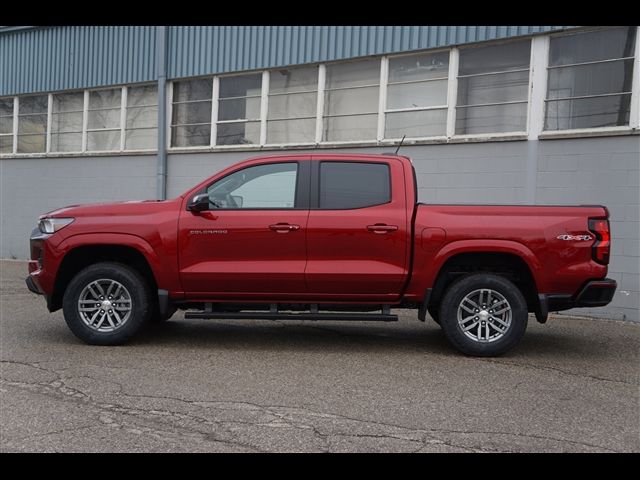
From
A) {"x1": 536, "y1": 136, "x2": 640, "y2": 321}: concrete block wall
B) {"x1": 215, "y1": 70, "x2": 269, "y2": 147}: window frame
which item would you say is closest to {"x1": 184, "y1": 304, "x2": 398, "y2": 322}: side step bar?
{"x1": 536, "y1": 136, "x2": 640, "y2": 321}: concrete block wall

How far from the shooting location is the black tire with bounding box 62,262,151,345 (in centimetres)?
629

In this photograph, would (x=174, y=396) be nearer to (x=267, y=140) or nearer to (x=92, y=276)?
(x=92, y=276)

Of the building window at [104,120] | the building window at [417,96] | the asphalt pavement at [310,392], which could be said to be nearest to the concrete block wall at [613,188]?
the asphalt pavement at [310,392]

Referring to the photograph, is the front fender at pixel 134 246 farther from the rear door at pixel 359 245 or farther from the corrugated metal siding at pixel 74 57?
the corrugated metal siding at pixel 74 57

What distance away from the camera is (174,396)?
4.72 meters

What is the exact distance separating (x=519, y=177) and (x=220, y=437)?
7.35m

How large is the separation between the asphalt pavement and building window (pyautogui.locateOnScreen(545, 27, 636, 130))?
356 centimetres

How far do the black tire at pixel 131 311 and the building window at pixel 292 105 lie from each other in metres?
6.49

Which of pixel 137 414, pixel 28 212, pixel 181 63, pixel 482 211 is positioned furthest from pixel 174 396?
pixel 28 212

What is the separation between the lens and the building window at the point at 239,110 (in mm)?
12922

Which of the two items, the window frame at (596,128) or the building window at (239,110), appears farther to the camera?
the building window at (239,110)

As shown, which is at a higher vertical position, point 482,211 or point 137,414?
point 482,211

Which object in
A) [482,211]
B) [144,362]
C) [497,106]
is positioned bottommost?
[144,362]

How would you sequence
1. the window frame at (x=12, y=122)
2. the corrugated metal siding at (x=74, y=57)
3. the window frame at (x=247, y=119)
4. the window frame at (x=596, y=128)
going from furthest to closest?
the window frame at (x=12, y=122) → the corrugated metal siding at (x=74, y=57) → the window frame at (x=247, y=119) → the window frame at (x=596, y=128)
